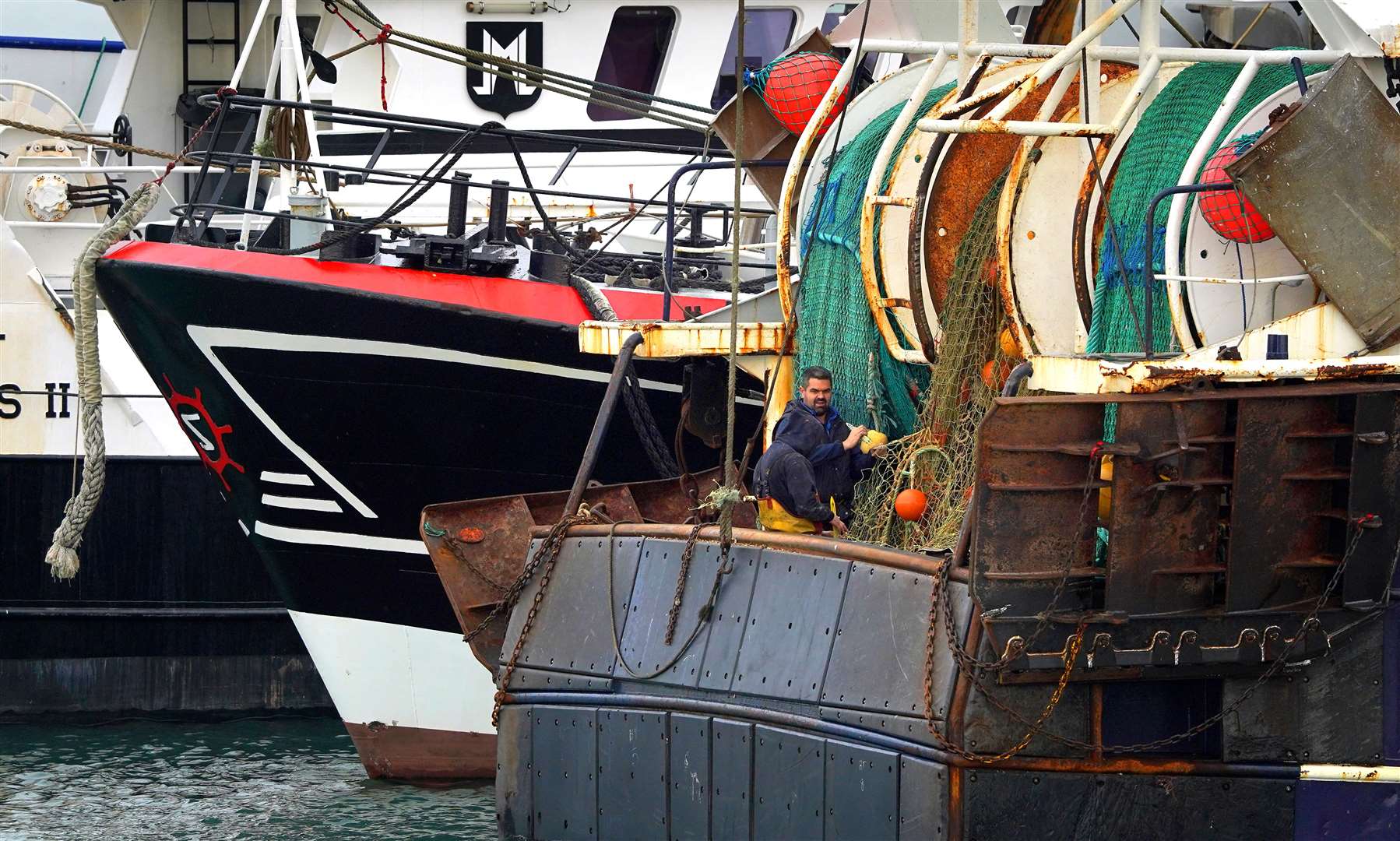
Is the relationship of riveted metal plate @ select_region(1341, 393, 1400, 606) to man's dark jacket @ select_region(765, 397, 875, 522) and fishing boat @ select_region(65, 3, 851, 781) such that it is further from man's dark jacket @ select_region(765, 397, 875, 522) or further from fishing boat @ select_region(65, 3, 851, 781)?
fishing boat @ select_region(65, 3, 851, 781)

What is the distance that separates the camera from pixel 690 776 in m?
6.81

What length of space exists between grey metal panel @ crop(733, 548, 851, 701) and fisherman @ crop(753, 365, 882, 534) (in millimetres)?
791

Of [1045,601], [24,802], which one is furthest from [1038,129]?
[24,802]

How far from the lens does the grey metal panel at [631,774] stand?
6.91 metres

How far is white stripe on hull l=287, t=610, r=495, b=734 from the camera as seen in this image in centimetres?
1067

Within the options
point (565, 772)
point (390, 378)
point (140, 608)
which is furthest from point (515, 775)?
point (140, 608)

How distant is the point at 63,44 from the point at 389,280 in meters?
10.7

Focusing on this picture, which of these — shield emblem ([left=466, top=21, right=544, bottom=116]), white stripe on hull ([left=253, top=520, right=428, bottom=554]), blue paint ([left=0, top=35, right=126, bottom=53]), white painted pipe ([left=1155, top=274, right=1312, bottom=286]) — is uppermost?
blue paint ([left=0, top=35, right=126, bottom=53])

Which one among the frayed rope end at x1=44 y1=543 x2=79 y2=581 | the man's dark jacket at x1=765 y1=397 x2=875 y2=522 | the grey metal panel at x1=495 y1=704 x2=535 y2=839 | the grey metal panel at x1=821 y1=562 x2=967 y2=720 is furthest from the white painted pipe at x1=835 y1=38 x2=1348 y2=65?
the frayed rope end at x1=44 y1=543 x2=79 y2=581

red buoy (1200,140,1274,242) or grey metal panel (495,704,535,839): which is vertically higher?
red buoy (1200,140,1274,242)

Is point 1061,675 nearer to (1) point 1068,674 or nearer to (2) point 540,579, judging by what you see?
(1) point 1068,674

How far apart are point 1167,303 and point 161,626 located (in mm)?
7875

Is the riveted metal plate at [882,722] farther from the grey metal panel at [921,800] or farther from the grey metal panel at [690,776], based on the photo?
the grey metal panel at [690,776]

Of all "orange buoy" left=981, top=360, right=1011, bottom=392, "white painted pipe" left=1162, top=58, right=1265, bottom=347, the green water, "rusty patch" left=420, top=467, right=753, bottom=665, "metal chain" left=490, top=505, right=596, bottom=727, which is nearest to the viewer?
"white painted pipe" left=1162, top=58, right=1265, bottom=347
